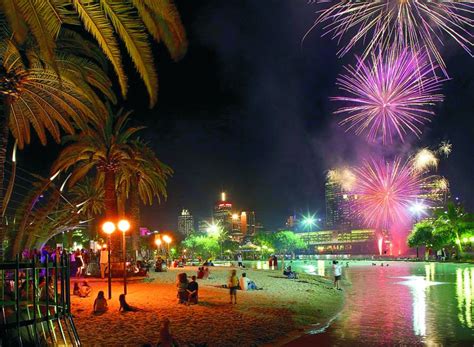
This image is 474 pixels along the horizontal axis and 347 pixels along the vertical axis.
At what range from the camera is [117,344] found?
11.1m

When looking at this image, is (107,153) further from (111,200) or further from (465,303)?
(465,303)

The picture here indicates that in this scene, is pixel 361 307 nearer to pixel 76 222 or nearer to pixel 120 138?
pixel 120 138

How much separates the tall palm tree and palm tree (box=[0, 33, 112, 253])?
1101 centimetres

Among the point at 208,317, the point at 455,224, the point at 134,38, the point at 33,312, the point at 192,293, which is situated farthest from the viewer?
the point at 455,224

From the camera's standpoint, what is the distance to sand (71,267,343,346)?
11930 mm

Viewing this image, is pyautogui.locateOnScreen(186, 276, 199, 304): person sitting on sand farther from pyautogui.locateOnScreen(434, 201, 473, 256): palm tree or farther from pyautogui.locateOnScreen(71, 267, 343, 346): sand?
pyautogui.locateOnScreen(434, 201, 473, 256): palm tree

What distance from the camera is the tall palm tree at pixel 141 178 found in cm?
2866

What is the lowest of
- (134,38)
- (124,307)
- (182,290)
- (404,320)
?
(404,320)

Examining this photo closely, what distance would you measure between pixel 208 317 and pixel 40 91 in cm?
842

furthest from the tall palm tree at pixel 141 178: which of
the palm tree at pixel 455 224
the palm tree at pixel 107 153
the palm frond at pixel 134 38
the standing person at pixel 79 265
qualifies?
the palm tree at pixel 455 224

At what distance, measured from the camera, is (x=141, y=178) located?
3406 centimetres

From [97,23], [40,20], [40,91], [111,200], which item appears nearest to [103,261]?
[111,200]

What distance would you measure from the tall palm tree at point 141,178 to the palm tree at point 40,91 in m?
11.0

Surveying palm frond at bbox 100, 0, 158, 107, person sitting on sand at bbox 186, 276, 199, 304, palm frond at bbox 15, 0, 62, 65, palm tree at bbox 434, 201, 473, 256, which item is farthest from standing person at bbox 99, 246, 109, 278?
palm tree at bbox 434, 201, 473, 256
